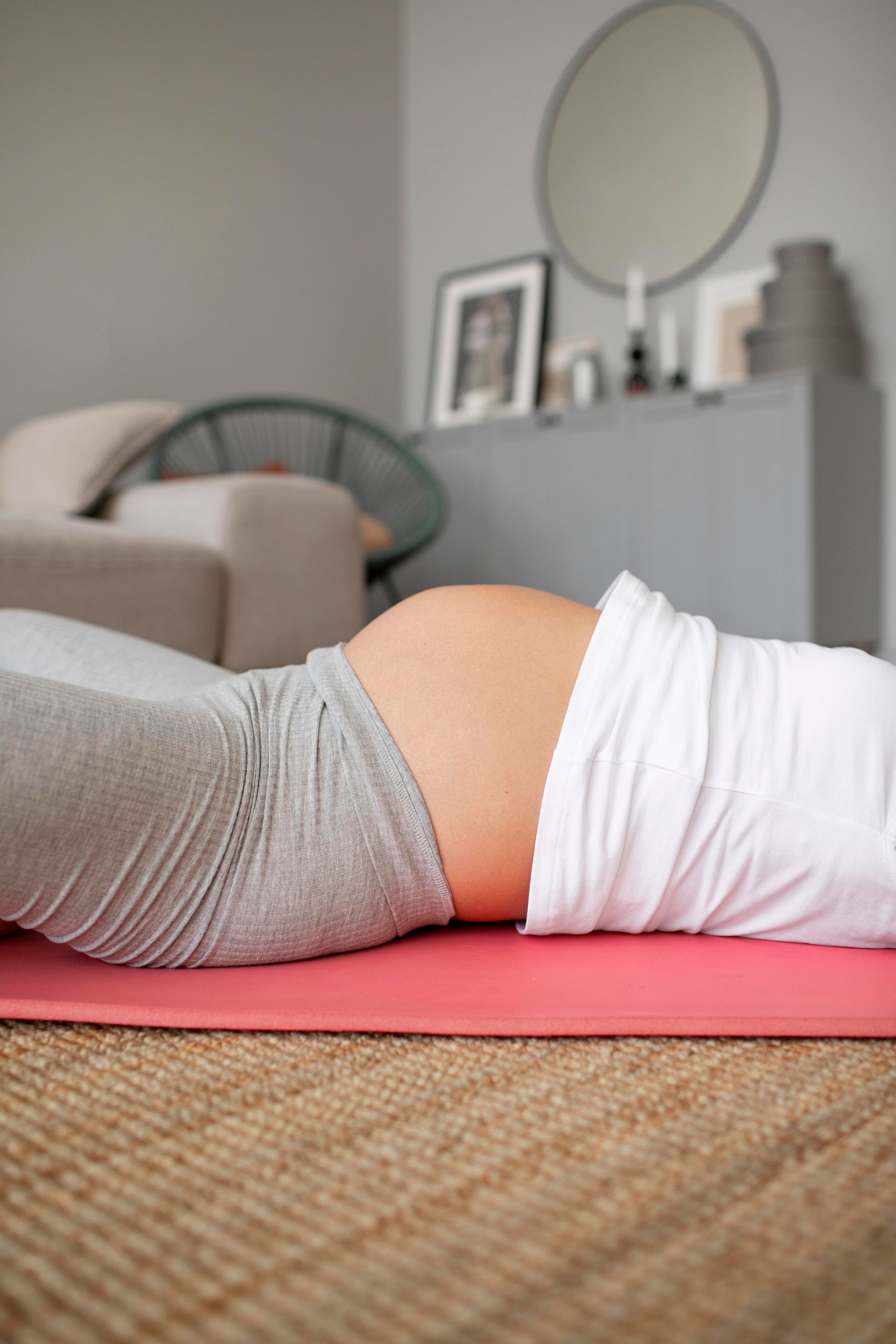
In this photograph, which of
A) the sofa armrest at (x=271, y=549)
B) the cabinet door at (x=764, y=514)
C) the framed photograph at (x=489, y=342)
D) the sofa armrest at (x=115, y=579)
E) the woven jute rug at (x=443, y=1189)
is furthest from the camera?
the framed photograph at (x=489, y=342)

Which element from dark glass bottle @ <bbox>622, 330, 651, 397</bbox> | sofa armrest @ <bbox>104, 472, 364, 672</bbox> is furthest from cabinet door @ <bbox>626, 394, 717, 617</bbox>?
sofa armrest @ <bbox>104, 472, 364, 672</bbox>

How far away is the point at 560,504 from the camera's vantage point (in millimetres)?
3287

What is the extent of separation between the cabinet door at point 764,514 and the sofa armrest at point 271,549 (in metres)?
1.17

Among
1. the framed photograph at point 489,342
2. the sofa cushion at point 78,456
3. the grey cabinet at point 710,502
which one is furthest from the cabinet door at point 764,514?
the sofa cushion at point 78,456

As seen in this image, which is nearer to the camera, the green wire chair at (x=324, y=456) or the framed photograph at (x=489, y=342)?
the green wire chair at (x=324, y=456)

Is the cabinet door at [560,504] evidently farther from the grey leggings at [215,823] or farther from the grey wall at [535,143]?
the grey leggings at [215,823]

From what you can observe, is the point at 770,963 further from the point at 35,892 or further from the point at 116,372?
the point at 116,372

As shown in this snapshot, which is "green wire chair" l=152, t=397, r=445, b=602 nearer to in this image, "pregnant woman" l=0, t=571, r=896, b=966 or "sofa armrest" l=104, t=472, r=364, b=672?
"sofa armrest" l=104, t=472, r=364, b=672

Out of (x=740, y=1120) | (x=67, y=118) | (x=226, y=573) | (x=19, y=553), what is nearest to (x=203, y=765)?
(x=740, y=1120)

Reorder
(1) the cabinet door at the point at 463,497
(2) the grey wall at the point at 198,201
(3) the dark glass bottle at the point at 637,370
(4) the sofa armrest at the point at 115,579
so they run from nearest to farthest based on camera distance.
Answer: (4) the sofa armrest at the point at 115,579 → (2) the grey wall at the point at 198,201 → (3) the dark glass bottle at the point at 637,370 → (1) the cabinet door at the point at 463,497

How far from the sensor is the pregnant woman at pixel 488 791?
76 centimetres

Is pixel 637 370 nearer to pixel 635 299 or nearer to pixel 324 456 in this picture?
pixel 635 299

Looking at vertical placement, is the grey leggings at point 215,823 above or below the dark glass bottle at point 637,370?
below

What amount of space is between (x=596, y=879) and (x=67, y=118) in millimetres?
3179
